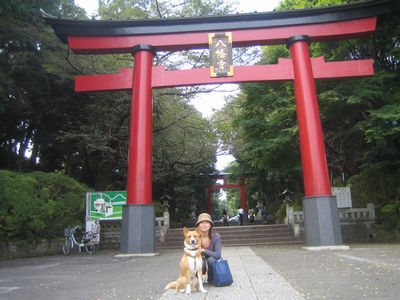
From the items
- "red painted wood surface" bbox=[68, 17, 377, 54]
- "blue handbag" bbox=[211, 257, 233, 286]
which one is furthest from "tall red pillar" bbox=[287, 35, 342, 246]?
"blue handbag" bbox=[211, 257, 233, 286]

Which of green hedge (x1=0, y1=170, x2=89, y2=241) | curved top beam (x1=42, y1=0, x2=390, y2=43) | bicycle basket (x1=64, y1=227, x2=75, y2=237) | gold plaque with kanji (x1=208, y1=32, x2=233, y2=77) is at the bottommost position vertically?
bicycle basket (x1=64, y1=227, x2=75, y2=237)

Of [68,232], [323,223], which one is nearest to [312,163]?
[323,223]

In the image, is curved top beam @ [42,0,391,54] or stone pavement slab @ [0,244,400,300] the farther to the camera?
curved top beam @ [42,0,391,54]

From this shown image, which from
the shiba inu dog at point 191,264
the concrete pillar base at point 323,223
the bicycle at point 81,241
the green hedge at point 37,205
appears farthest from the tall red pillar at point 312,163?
the green hedge at point 37,205

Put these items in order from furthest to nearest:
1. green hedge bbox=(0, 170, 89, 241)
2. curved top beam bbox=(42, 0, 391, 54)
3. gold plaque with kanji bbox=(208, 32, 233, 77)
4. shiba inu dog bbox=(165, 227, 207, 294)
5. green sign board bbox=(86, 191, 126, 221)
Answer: green sign board bbox=(86, 191, 126, 221) → curved top beam bbox=(42, 0, 391, 54) → gold plaque with kanji bbox=(208, 32, 233, 77) → green hedge bbox=(0, 170, 89, 241) → shiba inu dog bbox=(165, 227, 207, 294)

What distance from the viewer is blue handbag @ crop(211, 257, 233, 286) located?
5836mm

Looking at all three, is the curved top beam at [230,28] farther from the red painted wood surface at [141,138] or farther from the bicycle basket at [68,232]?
the bicycle basket at [68,232]

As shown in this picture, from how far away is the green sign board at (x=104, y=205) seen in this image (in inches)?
659

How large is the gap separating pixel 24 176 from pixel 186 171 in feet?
45.1

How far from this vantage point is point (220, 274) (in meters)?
5.83

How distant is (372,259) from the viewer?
29.5ft

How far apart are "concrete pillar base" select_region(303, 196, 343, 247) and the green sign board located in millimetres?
8124

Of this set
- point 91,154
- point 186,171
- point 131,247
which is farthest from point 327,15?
point 186,171

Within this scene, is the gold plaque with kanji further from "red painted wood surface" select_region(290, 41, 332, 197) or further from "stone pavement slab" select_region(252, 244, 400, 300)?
"stone pavement slab" select_region(252, 244, 400, 300)
